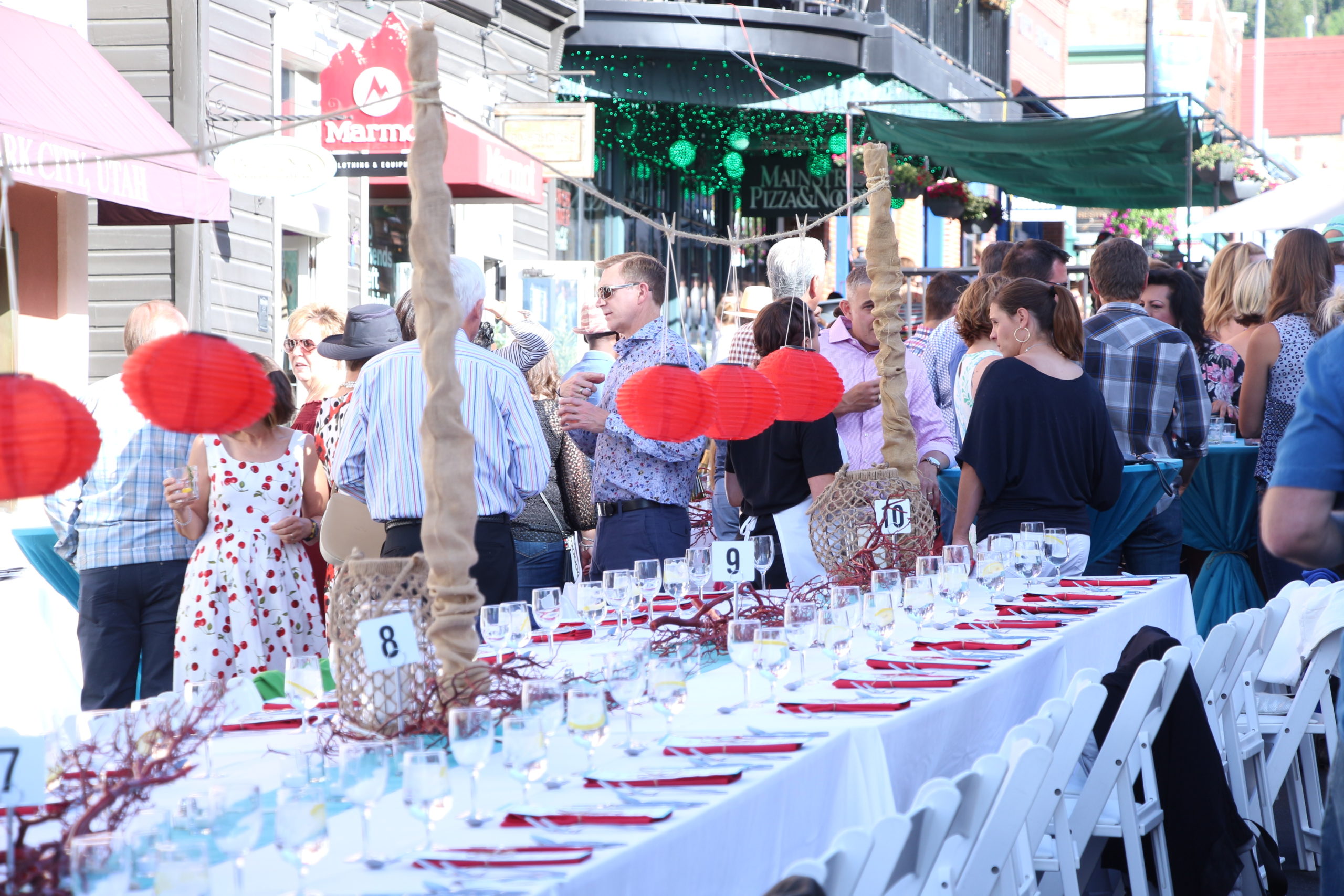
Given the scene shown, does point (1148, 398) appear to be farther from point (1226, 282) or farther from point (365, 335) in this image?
point (365, 335)

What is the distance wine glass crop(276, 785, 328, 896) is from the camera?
2.02 m

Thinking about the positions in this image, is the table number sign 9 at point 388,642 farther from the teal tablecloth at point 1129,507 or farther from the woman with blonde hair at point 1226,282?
the woman with blonde hair at point 1226,282

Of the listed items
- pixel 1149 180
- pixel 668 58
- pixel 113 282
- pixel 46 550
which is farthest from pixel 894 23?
pixel 46 550

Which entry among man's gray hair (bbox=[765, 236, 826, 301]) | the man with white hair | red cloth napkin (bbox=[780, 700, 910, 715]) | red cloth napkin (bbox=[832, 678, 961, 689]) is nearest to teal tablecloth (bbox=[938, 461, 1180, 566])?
man's gray hair (bbox=[765, 236, 826, 301])

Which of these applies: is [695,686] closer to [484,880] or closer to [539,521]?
[484,880]

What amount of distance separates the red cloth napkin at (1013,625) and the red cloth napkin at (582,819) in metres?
2.06

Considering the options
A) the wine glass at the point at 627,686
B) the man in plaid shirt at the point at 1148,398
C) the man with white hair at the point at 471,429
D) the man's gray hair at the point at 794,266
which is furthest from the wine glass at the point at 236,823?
the man's gray hair at the point at 794,266

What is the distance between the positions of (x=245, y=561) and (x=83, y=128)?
359 centimetres

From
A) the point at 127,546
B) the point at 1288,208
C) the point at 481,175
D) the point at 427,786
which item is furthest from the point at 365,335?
the point at 1288,208

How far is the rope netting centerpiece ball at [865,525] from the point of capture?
15.5 ft

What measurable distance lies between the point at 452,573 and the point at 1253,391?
5.03 m

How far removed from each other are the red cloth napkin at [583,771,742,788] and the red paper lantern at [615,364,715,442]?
1.99 metres

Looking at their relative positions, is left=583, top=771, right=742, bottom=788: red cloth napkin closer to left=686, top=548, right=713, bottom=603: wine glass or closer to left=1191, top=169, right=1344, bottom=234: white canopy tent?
left=686, top=548, right=713, bottom=603: wine glass

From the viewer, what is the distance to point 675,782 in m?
2.56
